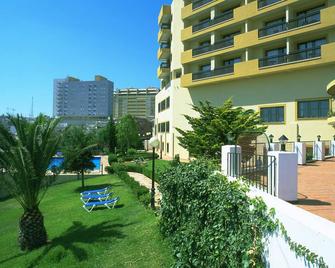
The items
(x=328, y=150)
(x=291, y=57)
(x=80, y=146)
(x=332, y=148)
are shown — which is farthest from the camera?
(x=291, y=57)

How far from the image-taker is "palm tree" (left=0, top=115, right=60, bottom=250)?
12.3m

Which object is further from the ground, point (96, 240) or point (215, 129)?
point (215, 129)

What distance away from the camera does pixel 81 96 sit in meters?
167

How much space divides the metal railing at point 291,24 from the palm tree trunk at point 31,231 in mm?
22723

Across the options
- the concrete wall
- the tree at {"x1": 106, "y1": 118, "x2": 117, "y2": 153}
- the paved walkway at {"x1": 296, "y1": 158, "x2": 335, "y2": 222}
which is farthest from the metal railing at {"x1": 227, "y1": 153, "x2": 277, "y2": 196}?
the tree at {"x1": 106, "y1": 118, "x2": 117, "y2": 153}

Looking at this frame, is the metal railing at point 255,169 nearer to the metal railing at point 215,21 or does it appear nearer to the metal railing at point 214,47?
the metal railing at point 214,47

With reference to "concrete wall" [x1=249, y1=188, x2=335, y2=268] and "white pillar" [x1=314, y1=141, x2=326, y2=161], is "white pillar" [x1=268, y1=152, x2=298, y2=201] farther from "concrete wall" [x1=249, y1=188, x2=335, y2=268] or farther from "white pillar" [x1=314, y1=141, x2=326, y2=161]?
"white pillar" [x1=314, y1=141, x2=326, y2=161]

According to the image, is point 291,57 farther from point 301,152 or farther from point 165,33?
point 165,33

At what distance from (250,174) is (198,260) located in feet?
9.10

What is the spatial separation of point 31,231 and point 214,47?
25769 mm

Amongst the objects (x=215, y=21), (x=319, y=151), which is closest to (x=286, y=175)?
(x=319, y=151)

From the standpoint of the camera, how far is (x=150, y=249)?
9609mm

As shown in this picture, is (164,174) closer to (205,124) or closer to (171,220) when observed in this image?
(171,220)

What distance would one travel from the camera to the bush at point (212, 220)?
571 cm
